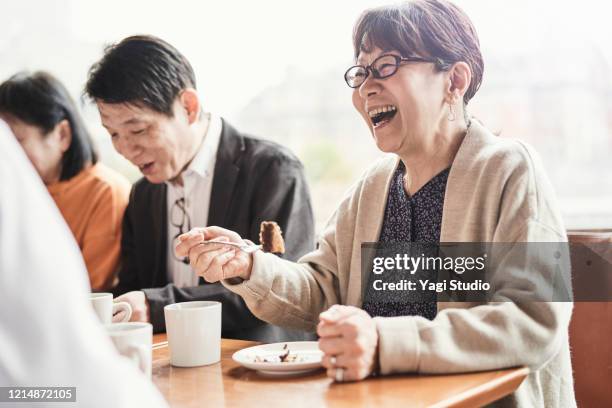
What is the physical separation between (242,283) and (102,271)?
1090 mm

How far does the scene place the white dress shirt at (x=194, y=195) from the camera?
211 centimetres

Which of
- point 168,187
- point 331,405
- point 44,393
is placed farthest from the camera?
point 168,187

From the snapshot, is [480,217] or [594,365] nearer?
[480,217]

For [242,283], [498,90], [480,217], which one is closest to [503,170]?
[480,217]

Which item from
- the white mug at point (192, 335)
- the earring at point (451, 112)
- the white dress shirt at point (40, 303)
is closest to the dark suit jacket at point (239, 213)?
the white mug at point (192, 335)

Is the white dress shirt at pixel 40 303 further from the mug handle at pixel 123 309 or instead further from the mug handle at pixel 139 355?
the mug handle at pixel 123 309

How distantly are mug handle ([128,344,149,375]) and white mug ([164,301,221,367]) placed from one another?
0.23 m

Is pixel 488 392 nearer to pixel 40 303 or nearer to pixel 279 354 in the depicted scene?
pixel 279 354

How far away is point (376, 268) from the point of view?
59.1 inches

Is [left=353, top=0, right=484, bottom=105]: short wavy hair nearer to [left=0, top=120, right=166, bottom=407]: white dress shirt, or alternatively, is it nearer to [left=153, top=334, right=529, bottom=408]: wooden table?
[left=153, top=334, right=529, bottom=408]: wooden table

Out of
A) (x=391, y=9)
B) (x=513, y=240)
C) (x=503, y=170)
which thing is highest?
(x=391, y=9)

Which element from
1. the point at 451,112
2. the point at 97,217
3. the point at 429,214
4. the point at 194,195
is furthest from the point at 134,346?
the point at 97,217

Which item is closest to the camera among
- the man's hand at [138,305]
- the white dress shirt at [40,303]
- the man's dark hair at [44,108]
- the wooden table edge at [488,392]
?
the white dress shirt at [40,303]

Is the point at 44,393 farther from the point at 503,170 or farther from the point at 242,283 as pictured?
the point at 503,170
